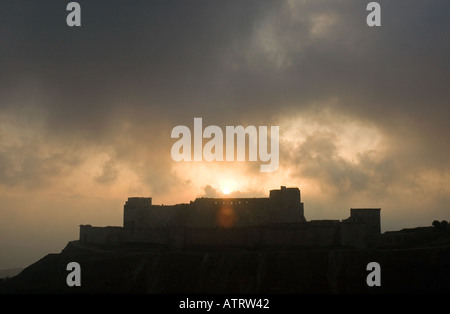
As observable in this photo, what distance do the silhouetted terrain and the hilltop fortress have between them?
7.54 ft

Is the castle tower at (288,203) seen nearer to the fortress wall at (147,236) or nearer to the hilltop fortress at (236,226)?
the hilltop fortress at (236,226)

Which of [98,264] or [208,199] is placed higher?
[208,199]

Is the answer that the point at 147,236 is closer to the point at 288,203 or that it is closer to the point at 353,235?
the point at 288,203

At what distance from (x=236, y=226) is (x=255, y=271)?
13.0m

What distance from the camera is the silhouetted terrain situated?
4609 centimetres

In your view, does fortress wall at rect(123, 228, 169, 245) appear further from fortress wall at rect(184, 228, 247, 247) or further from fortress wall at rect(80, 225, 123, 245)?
fortress wall at rect(184, 228, 247, 247)

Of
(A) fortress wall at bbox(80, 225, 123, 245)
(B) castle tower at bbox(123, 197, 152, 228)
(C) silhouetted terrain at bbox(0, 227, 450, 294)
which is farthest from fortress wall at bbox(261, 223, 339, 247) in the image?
(B) castle tower at bbox(123, 197, 152, 228)

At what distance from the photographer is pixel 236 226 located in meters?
62.0
